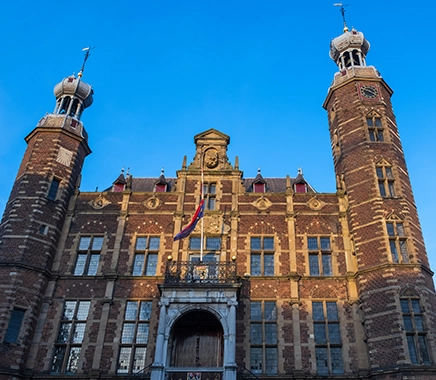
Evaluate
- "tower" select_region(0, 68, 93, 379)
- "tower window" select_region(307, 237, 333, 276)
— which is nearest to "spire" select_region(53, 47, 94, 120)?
"tower" select_region(0, 68, 93, 379)

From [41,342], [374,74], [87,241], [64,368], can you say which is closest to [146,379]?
[64,368]

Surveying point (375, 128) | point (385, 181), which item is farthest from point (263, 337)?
point (375, 128)

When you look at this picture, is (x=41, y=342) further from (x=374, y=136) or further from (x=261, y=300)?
→ (x=374, y=136)

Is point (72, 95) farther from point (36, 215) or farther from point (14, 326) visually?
point (14, 326)

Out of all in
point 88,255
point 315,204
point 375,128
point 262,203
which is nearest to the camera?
point 88,255

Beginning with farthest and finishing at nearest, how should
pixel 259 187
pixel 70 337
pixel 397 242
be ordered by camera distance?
pixel 259 187 → pixel 397 242 → pixel 70 337

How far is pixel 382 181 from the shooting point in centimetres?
2083

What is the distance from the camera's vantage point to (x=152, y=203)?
22.1 metres

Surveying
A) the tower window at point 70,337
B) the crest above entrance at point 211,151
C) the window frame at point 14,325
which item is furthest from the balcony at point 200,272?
the window frame at point 14,325

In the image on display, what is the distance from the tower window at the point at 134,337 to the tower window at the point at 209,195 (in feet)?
18.9

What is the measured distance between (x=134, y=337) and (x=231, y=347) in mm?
4541

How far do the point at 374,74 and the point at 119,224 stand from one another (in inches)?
647

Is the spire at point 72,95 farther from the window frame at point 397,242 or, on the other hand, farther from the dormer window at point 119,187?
the window frame at point 397,242

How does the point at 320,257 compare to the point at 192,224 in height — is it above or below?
below
